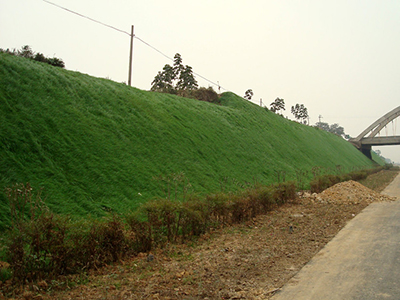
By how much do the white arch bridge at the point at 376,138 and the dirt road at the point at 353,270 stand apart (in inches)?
2323

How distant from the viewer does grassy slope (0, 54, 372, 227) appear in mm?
6839

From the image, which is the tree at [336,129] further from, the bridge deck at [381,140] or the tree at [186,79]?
the tree at [186,79]

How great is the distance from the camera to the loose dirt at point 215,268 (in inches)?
160

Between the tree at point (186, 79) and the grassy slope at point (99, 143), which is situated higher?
the tree at point (186, 79)

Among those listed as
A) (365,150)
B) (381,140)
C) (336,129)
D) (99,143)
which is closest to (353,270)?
(99,143)

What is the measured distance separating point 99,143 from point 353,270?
744cm

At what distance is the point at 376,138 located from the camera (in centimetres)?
5919

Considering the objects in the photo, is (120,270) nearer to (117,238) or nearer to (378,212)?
(117,238)

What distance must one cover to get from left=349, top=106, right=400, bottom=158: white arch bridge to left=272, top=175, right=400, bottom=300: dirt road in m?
59.0

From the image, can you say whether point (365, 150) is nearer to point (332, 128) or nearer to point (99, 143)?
point (99, 143)

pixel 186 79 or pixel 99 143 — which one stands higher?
pixel 186 79

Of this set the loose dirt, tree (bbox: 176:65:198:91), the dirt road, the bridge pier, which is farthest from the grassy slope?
the bridge pier

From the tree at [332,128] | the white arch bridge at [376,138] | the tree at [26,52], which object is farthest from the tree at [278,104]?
the tree at [332,128]

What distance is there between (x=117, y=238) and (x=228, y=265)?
2032 mm
